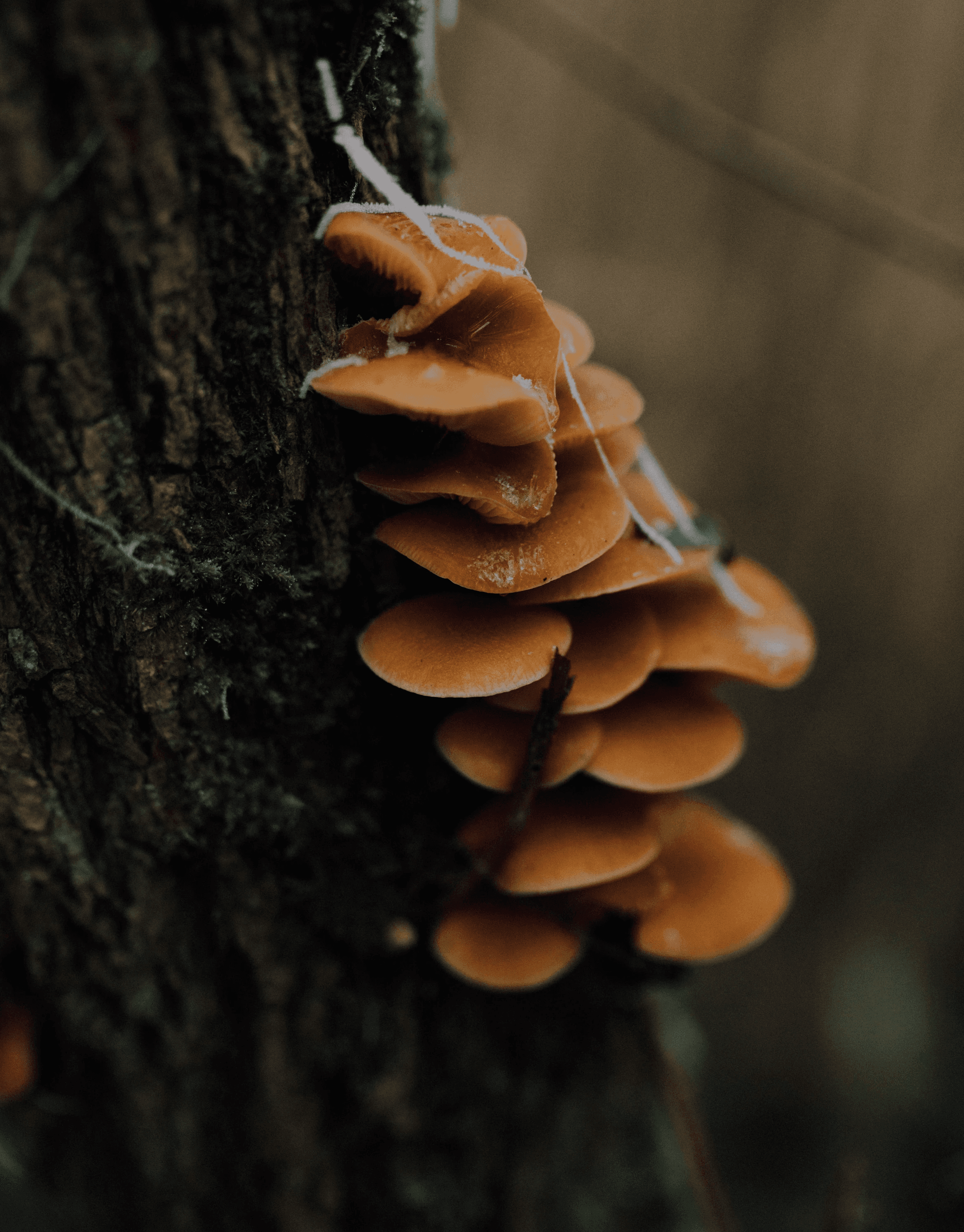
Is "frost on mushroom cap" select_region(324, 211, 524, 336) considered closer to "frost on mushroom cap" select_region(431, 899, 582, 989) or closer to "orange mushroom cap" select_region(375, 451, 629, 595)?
"orange mushroom cap" select_region(375, 451, 629, 595)

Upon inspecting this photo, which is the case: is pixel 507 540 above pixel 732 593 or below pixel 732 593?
above

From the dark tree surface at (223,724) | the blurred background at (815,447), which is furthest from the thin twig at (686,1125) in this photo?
the blurred background at (815,447)

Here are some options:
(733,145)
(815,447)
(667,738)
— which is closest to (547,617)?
(667,738)

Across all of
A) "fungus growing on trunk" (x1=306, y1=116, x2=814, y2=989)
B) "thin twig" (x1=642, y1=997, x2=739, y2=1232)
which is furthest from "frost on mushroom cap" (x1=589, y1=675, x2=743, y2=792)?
"thin twig" (x1=642, y1=997, x2=739, y2=1232)

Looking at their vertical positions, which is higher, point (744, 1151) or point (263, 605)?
point (263, 605)

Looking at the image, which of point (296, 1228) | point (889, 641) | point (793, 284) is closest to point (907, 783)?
point (889, 641)

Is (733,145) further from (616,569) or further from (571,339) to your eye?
(616,569)

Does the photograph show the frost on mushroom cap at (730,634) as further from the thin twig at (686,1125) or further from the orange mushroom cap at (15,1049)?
the orange mushroom cap at (15,1049)

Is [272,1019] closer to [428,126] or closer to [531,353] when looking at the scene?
[531,353]
